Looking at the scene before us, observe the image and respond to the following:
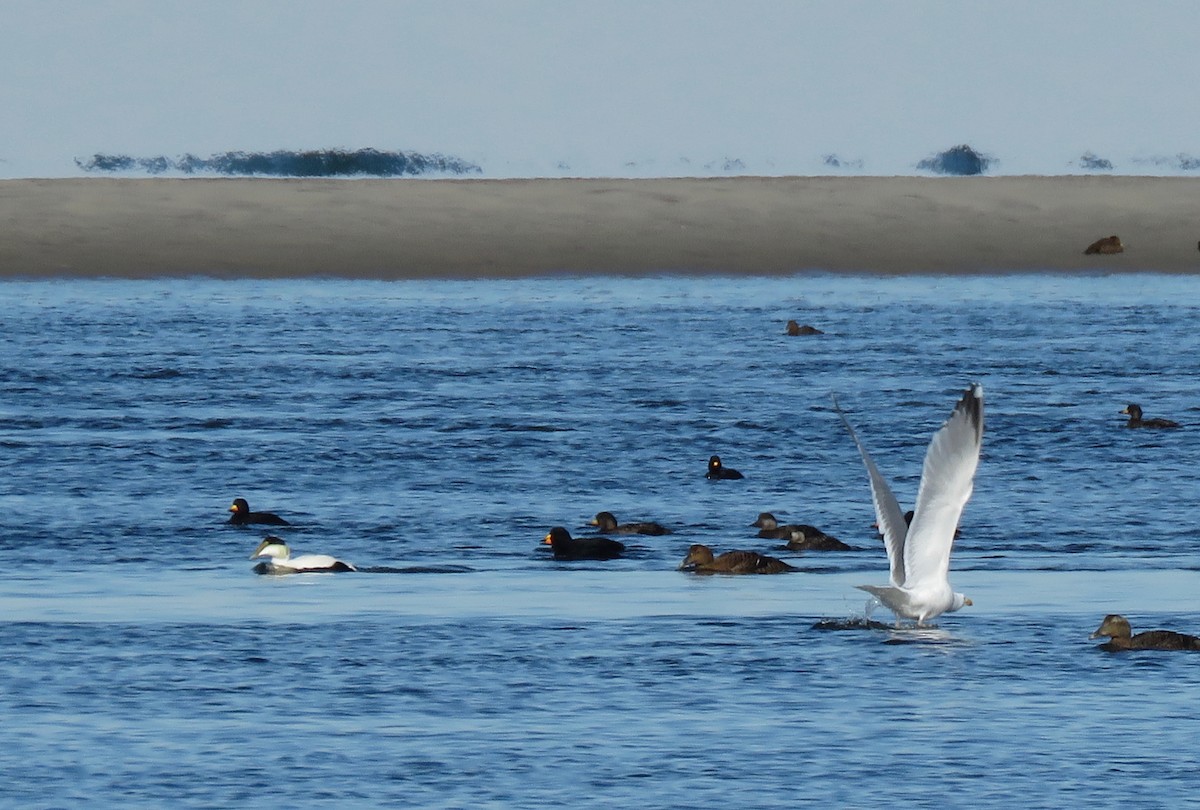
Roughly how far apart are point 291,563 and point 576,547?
1.94 meters

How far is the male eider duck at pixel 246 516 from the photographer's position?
19.6 metres

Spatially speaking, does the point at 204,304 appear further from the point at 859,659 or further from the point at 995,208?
the point at 859,659

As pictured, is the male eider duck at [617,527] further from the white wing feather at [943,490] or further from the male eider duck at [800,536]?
the white wing feather at [943,490]

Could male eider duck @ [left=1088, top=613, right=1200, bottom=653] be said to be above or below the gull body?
below

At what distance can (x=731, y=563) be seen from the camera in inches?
680

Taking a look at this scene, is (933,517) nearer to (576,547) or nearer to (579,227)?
(576,547)

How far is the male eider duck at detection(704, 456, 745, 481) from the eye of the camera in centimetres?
2223

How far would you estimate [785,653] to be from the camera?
14.4 m

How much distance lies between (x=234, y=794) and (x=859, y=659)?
170 inches

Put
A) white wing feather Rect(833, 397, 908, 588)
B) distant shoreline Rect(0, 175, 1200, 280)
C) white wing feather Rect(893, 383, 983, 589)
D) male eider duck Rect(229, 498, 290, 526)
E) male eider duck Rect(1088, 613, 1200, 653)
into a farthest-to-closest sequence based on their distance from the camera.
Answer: distant shoreline Rect(0, 175, 1200, 280) → male eider duck Rect(229, 498, 290, 526) → male eider duck Rect(1088, 613, 1200, 653) → white wing feather Rect(833, 397, 908, 588) → white wing feather Rect(893, 383, 983, 589)

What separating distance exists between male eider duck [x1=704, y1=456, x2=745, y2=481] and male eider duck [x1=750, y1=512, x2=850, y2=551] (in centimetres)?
285

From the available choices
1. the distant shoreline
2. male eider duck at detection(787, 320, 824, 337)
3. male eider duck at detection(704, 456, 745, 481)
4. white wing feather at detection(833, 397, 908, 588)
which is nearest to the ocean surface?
male eider duck at detection(704, 456, 745, 481)

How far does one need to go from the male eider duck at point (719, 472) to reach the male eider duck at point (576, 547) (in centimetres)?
426

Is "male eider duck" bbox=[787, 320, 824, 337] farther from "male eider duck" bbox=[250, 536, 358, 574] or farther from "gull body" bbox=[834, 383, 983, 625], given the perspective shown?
"gull body" bbox=[834, 383, 983, 625]
